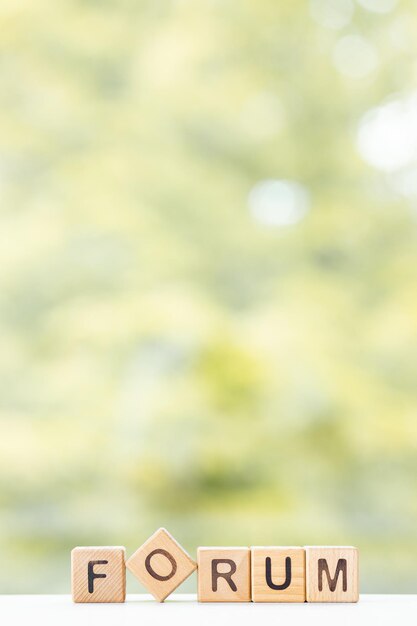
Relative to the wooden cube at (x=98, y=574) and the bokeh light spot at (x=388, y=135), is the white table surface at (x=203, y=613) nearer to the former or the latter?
the wooden cube at (x=98, y=574)

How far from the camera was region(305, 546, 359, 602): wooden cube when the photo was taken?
120 centimetres

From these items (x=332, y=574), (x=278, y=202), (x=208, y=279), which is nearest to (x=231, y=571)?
(x=332, y=574)

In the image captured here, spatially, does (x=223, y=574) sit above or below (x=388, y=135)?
below

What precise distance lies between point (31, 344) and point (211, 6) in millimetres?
698

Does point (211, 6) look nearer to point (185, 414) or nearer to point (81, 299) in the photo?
point (81, 299)

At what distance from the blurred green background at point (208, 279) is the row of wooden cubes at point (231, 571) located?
22cm

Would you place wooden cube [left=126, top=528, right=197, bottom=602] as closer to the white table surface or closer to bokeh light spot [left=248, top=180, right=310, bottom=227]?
the white table surface

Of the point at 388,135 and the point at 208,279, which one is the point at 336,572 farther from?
the point at 388,135

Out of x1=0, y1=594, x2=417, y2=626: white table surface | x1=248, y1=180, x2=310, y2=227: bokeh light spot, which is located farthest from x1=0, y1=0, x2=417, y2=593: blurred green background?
x1=0, y1=594, x2=417, y2=626: white table surface

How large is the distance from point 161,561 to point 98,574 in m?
0.09

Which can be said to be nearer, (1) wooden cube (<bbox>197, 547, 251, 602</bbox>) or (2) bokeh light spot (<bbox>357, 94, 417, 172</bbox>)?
(1) wooden cube (<bbox>197, 547, 251, 602</bbox>)

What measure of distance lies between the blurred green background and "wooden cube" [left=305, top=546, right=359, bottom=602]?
23 centimetres

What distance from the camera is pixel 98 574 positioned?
4.04 ft

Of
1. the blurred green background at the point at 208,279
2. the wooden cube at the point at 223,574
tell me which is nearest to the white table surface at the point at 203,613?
the wooden cube at the point at 223,574
